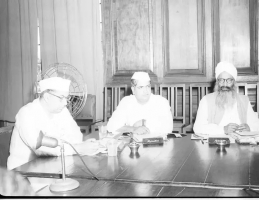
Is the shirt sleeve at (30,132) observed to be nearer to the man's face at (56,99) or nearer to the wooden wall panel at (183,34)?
the man's face at (56,99)

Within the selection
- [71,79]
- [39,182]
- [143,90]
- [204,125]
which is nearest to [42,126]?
[39,182]

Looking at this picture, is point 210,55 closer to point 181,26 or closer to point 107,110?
point 181,26

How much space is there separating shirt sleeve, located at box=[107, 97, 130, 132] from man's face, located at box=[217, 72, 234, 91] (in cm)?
107

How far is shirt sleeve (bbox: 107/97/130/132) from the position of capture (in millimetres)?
3254

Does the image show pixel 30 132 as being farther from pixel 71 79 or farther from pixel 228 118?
pixel 228 118

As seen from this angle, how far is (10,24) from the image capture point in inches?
226

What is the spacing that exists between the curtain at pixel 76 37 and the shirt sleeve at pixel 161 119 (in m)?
1.88

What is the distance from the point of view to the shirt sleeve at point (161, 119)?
10.7ft

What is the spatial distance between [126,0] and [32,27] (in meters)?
1.80

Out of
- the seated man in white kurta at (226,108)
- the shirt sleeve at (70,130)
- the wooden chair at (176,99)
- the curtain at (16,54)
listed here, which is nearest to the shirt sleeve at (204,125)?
the seated man in white kurta at (226,108)

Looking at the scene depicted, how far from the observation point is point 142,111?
11.3 ft

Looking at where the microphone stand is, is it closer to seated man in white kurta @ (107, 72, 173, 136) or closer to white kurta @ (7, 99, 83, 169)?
white kurta @ (7, 99, 83, 169)

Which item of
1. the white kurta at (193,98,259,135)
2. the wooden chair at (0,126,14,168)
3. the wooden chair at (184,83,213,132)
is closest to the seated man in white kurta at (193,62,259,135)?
the white kurta at (193,98,259,135)

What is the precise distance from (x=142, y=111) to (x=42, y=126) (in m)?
1.33
